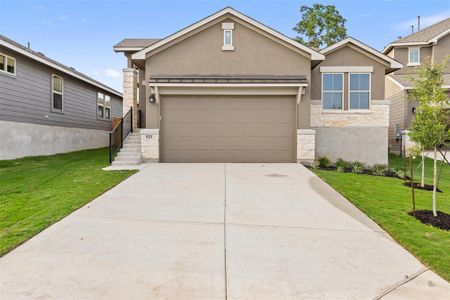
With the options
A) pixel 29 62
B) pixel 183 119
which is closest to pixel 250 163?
pixel 183 119

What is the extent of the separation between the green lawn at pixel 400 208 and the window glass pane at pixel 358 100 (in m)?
3.95

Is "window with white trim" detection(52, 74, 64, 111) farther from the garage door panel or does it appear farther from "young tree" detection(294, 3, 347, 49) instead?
"young tree" detection(294, 3, 347, 49)

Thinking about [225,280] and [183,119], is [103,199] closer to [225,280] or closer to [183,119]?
[225,280]

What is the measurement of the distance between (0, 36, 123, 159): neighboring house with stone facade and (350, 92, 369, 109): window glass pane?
45.2 ft

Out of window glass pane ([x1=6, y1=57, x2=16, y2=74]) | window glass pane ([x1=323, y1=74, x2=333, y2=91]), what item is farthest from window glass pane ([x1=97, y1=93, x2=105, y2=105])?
window glass pane ([x1=323, y1=74, x2=333, y2=91])

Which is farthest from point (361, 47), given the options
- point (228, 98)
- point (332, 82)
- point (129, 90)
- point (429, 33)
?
point (429, 33)

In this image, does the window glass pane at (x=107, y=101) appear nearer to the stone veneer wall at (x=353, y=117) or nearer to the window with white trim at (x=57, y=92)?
the window with white trim at (x=57, y=92)

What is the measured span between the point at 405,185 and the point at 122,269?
8.82 meters

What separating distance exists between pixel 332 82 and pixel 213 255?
11352 mm

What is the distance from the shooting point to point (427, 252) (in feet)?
13.9

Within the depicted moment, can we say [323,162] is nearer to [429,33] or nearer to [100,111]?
[100,111]

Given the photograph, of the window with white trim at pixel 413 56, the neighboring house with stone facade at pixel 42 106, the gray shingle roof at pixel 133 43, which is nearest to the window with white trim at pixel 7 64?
the neighboring house with stone facade at pixel 42 106

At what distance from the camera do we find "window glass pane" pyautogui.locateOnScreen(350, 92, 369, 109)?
13.3 meters

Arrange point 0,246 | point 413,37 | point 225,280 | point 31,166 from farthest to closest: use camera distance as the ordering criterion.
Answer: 1. point 413,37
2. point 31,166
3. point 0,246
4. point 225,280
